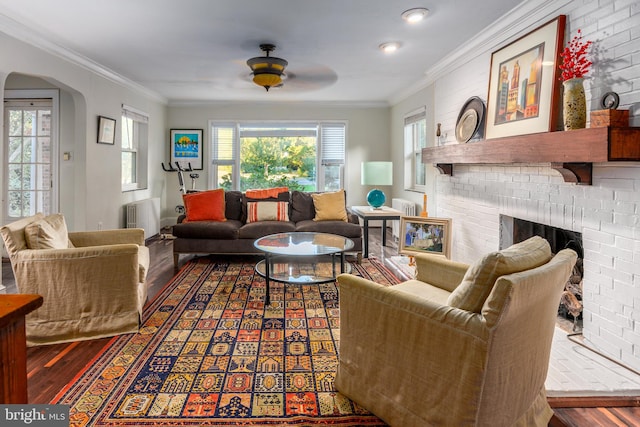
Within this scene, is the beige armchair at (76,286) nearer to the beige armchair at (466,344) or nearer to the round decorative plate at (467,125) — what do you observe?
the beige armchair at (466,344)

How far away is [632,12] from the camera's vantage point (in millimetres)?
2221

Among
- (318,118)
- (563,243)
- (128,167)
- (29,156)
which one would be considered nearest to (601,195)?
(563,243)

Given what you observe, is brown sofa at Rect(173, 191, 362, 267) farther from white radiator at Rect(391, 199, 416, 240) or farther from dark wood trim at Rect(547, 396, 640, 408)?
dark wood trim at Rect(547, 396, 640, 408)

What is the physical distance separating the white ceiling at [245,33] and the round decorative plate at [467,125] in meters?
0.71

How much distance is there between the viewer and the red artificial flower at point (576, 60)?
8.06ft

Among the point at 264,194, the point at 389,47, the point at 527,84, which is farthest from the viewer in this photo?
the point at 264,194

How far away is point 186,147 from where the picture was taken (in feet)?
24.6

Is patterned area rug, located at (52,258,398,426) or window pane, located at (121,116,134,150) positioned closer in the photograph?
patterned area rug, located at (52,258,398,426)

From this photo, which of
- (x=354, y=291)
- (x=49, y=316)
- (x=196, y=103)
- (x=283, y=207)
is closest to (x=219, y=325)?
(x=49, y=316)

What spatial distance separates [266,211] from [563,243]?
129 inches

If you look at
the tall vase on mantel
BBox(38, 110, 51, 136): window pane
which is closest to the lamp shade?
the tall vase on mantel

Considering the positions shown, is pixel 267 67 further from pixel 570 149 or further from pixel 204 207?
pixel 570 149

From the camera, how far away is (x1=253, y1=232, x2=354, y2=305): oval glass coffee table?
134 inches

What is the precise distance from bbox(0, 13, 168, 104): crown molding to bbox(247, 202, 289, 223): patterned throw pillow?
2.42 meters
